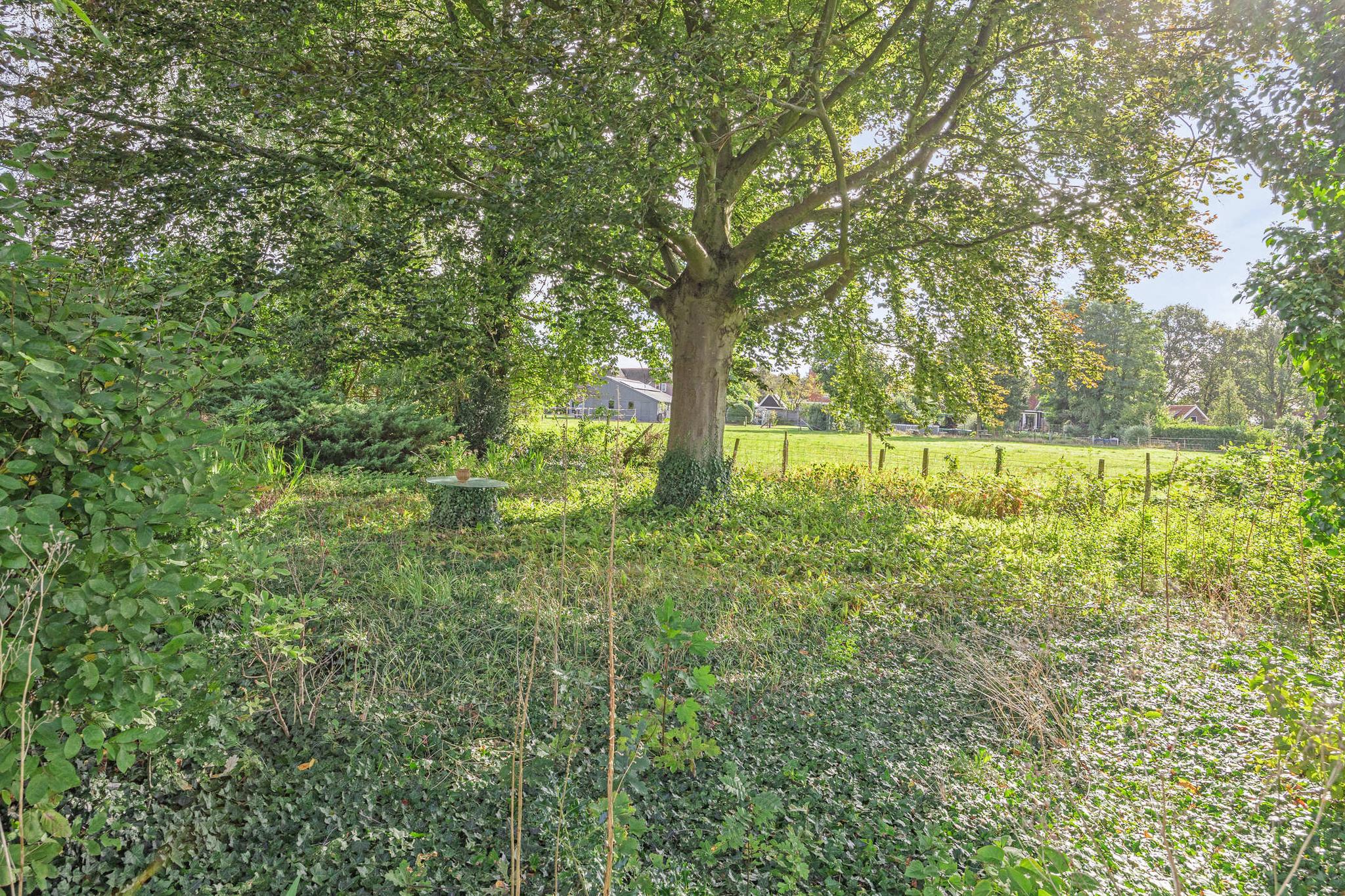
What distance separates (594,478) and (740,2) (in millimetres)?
8567

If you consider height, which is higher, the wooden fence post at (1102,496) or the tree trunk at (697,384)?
the tree trunk at (697,384)

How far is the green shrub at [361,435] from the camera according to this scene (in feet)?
38.8

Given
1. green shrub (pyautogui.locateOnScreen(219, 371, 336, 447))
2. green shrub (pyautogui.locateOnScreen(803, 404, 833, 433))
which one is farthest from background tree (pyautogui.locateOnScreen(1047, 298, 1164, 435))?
green shrub (pyautogui.locateOnScreen(219, 371, 336, 447))

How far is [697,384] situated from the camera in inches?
374

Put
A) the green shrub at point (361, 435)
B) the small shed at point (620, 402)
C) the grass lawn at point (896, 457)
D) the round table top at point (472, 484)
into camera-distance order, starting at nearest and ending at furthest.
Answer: the small shed at point (620, 402), the round table top at point (472, 484), the green shrub at point (361, 435), the grass lawn at point (896, 457)

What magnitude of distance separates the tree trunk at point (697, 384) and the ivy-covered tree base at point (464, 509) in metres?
2.81

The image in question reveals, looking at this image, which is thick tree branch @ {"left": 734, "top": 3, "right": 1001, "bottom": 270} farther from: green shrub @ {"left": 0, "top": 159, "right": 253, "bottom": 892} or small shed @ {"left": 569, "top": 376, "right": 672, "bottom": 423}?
green shrub @ {"left": 0, "top": 159, "right": 253, "bottom": 892}

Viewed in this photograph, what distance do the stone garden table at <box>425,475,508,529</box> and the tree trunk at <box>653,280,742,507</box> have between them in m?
2.79

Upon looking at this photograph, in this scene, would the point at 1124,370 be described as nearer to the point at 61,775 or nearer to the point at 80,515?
the point at 80,515

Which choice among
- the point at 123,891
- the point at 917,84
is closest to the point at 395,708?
the point at 123,891

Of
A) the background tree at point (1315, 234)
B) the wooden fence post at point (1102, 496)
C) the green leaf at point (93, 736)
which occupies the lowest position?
the green leaf at point (93, 736)

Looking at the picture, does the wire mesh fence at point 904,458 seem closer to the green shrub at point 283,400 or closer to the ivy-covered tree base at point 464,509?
the ivy-covered tree base at point 464,509

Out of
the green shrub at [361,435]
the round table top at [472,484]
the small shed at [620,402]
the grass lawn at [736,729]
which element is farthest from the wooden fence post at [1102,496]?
the green shrub at [361,435]

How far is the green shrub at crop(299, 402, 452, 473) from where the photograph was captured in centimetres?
1183
